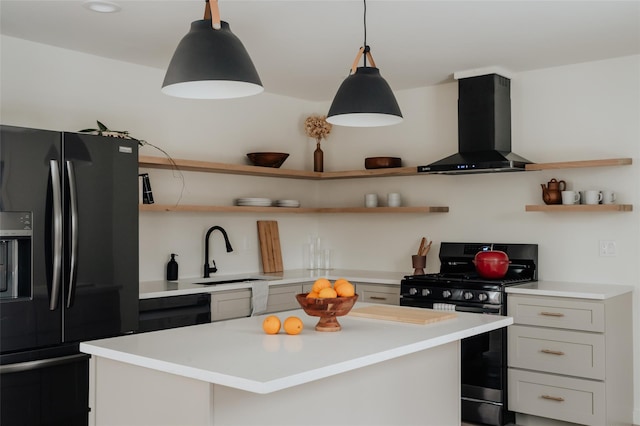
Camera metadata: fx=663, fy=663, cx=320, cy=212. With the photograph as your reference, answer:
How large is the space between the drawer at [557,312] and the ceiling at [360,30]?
168 centimetres

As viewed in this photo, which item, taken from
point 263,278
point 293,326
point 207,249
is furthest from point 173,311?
point 293,326

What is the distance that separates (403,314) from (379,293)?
6.72 feet

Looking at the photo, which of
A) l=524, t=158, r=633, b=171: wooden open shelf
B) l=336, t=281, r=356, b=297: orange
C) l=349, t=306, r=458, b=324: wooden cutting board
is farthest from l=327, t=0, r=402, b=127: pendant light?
l=524, t=158, r=633, b=171: wooden open shelf

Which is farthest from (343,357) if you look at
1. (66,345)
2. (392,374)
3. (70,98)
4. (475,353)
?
(70,98)

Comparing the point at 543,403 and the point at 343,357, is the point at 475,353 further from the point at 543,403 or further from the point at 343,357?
the point at 343,357

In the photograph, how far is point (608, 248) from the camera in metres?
4.70

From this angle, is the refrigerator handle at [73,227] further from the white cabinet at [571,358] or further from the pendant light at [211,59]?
the white cabinet at [571,358]

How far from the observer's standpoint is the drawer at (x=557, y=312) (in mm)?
4176

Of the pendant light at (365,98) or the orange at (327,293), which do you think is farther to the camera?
the pendant light at (365,98)

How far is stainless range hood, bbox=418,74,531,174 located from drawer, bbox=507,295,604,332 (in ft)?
3.25

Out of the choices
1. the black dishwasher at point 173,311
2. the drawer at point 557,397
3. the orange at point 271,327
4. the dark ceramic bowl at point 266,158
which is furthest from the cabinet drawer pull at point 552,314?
the dark ceramic bowl at point 266,158

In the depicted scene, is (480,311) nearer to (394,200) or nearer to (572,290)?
(572,290)

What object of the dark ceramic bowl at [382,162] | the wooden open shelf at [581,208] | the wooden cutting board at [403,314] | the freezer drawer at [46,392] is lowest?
the freezer drawer at [46,392]

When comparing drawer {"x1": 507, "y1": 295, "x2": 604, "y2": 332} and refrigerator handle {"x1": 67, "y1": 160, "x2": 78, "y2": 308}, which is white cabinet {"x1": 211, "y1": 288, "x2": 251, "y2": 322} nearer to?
refrigerator handle {"x1": 67, "y1": 160, "x2": 78, "y2": 308}
